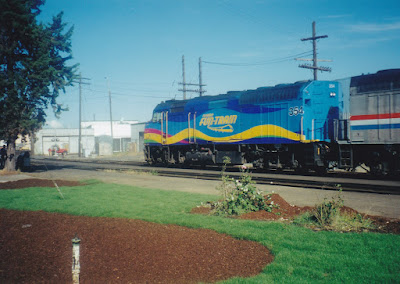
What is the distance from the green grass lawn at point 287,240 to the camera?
4.92 meters

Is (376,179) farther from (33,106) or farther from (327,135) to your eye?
(33,106)

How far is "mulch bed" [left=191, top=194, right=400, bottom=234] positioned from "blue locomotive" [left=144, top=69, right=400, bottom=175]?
917 centimetres

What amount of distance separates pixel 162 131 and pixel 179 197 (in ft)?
58.6

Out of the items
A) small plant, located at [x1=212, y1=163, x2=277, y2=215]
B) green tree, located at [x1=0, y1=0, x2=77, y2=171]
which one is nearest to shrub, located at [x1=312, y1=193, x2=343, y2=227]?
small plant, located at [x1=212, y1=163, x2=277, y2=215]

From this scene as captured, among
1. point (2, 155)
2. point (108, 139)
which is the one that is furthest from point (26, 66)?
point (108, 139)

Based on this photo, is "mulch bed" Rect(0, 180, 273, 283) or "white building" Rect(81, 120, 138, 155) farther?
"white building" Rect(81, 120, 138, 155)

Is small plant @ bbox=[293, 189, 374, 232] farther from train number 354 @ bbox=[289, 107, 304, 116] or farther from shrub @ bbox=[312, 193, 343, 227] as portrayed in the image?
train number 354 @ bbox=[289, 107, 304, 116]

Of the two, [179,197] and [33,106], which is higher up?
[33,106]

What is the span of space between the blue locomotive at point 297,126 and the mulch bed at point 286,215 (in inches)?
361

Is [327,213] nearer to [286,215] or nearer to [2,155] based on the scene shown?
[286,215]

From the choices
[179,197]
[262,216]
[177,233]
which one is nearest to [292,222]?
[262,216]

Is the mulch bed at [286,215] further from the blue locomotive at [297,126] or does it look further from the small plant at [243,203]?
the blue locomotive at [297,126]

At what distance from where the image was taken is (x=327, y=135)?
65.2 feet

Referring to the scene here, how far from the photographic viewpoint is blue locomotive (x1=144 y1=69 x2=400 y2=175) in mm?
16672
